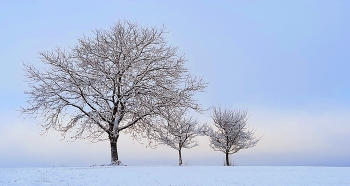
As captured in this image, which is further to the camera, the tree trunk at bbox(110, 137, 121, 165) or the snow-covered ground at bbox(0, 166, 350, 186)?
the tree trunk at bbox(110, 137, 121, 165)

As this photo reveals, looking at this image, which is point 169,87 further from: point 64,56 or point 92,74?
point 64,56

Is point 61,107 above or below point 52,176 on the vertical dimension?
above

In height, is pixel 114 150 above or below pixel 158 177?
above

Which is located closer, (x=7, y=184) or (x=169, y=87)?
(x=7, y=184)

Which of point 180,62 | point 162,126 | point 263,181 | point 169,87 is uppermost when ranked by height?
point 180,62

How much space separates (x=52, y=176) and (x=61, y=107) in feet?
31.6

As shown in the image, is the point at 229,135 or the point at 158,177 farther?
the point at 229,135

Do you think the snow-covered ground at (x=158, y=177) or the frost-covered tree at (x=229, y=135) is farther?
the frost-covered tree at (x=229, y=135)

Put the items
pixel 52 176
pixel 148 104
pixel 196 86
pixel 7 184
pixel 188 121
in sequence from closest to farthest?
pixel 7 184, pixel 52 176, pixel 148 104, pixel 196 86, pixel 188 121

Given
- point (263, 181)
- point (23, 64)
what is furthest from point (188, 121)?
point (263, 181)

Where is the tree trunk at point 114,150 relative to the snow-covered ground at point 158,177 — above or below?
above

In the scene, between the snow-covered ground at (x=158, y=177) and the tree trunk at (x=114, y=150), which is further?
the tree trunk at (x=114, y=150)

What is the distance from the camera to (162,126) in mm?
24281

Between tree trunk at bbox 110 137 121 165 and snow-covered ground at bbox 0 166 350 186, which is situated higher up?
tree trunk at bbox 110 137 121 165
